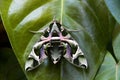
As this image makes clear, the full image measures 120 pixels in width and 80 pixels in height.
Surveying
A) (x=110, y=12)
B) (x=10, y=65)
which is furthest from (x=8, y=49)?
(x=110, y=12)

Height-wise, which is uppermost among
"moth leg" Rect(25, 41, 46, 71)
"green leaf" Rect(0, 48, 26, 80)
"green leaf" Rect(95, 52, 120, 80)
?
"moth leg" Rect(25, 41, 46, 71)

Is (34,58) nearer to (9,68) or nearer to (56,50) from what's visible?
(56,50)

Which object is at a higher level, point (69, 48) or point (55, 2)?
point (55, 2)

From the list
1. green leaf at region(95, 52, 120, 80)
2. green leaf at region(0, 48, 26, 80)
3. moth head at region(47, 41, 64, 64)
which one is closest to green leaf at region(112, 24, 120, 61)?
green leaf at region(95, 52, 120, 80)

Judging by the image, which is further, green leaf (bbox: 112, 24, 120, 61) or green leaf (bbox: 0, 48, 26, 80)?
green leaf (bbox: 0, 48, 26, 80)

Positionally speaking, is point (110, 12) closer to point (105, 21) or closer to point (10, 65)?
point (105, 21)

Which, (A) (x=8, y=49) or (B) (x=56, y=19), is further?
(A) (x=8, y=49)

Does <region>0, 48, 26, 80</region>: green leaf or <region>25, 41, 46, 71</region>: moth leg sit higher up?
<region>25, 41, 46, 71</region>: moth leg

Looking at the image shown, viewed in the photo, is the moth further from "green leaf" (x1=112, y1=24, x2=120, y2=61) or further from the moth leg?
"green leaf" (x1=112, y1=24, x2=120, y2=61)
